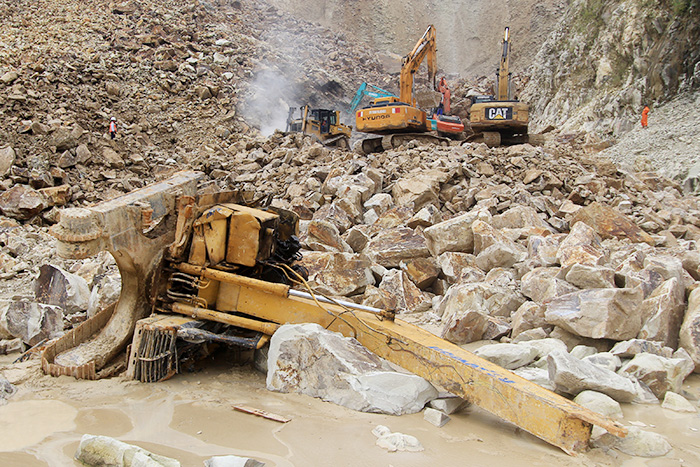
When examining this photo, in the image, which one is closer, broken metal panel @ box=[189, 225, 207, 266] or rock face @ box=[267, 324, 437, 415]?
rock face @ box=[267, 324, 437, 415]

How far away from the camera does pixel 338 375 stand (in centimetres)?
281

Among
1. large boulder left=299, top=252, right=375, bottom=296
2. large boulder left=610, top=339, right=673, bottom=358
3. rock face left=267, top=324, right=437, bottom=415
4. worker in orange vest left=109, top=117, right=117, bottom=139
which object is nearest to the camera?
rock face left=267, top=324, right=437, bottom=415

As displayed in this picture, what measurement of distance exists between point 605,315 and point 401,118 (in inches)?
415

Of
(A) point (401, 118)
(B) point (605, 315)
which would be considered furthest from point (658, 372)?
(A) point (401, 118)

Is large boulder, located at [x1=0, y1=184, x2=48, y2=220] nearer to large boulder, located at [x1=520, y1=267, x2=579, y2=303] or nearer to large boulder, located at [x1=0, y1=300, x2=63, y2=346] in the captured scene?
large boulder, located at [x1=0, y1=300, x2=63, y2=346]

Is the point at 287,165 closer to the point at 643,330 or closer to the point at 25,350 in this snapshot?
the point at 25,350

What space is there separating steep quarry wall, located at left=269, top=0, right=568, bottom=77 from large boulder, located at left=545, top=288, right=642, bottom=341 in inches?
1276

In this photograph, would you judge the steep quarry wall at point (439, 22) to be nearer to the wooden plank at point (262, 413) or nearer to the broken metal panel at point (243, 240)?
the broken metal panel at point (243, 240)

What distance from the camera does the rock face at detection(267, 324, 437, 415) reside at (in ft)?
8.91

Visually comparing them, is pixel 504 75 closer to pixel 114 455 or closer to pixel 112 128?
pixel 112 128

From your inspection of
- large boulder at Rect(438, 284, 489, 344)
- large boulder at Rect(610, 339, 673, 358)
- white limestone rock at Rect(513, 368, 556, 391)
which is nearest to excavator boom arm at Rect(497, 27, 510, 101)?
large boulder at Rect(438, 284, 489, 344)

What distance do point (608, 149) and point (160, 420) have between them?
13.2 meters

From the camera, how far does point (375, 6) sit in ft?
127

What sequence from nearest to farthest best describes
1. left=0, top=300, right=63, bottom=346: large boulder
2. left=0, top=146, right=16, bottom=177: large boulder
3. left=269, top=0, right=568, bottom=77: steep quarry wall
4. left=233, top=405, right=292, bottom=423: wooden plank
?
1. left=233, top=405, right=292, bottom=423: wooden plank
2. left=0, top=300, right=63, bottom=346: large boulder
3. left=0, top=146, right=16, bottom=177: large boulder
4. left=269, top=0, right=568, bottom=77: steep quarry wall
